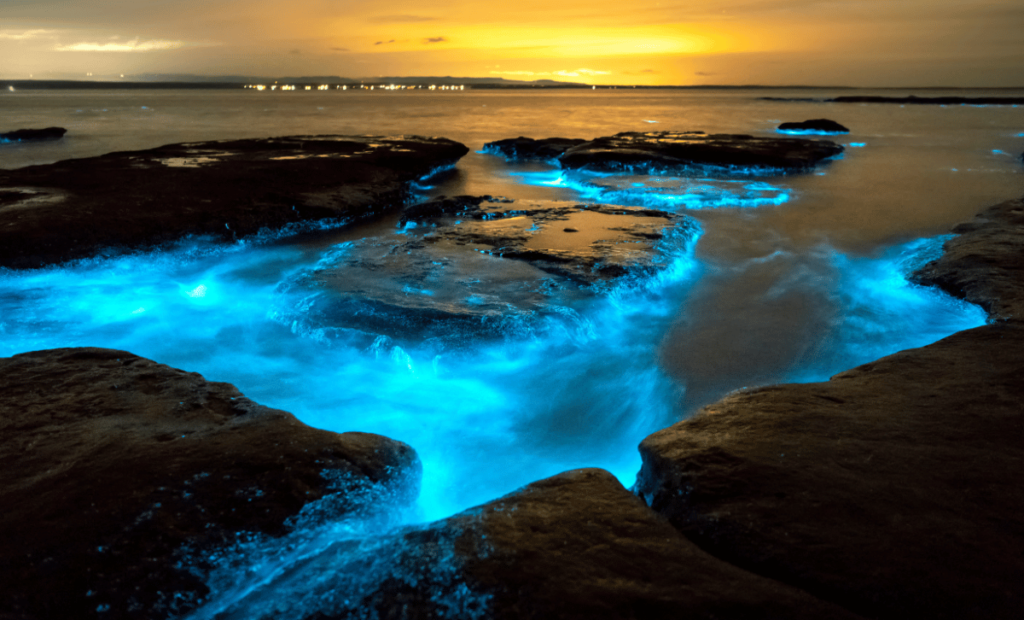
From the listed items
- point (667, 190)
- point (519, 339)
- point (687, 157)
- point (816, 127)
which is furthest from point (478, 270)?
point (816, 127)

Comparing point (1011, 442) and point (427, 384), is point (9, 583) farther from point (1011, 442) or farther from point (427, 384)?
point (1011, 442)

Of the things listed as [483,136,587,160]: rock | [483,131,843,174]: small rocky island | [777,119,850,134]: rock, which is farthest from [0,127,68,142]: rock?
[777,119,850,134]: rock

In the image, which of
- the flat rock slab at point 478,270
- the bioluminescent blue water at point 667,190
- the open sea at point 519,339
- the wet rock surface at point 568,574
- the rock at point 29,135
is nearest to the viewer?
the wet rock surface at point 568,574

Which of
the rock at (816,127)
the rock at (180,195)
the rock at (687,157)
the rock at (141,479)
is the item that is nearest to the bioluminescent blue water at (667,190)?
the rock at (687,157)

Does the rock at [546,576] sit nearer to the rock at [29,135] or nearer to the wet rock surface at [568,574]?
the wet rock surface at [568,574]

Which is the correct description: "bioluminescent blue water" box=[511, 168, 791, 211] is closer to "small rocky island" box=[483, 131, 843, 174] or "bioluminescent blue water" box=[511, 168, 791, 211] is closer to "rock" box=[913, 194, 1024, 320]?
"small rocky island" box=[483, 131, 843, 174]

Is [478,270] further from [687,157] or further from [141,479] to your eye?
[687,157]
